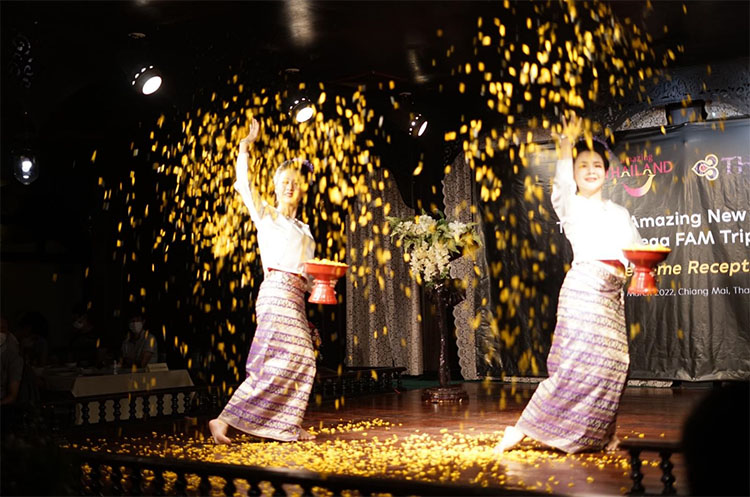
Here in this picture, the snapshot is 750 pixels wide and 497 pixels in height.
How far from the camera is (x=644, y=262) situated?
465 cm

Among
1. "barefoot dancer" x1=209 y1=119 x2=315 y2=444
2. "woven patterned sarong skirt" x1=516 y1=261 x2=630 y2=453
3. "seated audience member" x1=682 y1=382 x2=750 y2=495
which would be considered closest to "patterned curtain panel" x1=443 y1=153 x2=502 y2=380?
"barefoot dancer" x1=209 y1=119 x2=315 y2=444

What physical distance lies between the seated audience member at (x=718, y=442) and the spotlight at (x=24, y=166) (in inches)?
295

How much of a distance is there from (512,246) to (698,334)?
228cm

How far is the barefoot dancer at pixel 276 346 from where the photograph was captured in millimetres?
5129

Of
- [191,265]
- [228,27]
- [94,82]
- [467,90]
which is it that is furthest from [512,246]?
[94,82]

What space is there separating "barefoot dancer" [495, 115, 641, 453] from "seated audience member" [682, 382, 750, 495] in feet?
10.3

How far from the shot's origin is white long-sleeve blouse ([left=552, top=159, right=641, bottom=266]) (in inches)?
183

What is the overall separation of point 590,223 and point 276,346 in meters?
1.93

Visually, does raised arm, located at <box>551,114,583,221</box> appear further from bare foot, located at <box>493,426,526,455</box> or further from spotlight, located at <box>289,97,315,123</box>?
spotlight, located at <box>289,97,315,123</box>

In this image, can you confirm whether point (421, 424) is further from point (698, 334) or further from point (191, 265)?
point (191, 265)

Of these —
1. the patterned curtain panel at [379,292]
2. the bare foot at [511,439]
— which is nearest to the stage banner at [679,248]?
the patterned curtain panel at [379,292]

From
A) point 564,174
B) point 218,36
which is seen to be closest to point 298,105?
point 218,36

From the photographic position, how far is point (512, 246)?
10016 millimetres

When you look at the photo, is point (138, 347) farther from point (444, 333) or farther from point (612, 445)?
point (612, 445)
